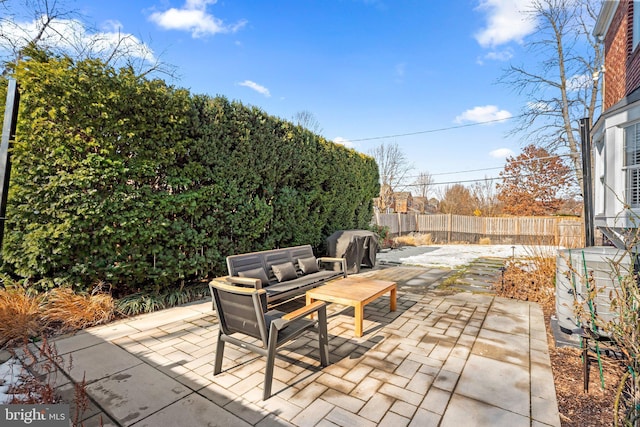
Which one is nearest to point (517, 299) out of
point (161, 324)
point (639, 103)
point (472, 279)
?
point (472, 279)

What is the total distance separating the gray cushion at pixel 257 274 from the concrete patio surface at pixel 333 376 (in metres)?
0.74

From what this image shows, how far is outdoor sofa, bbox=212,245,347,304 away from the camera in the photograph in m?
3.92

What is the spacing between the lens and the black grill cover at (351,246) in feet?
23.5

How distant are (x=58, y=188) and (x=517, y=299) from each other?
715cm

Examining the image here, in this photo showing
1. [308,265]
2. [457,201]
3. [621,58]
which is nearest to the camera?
[308,265]

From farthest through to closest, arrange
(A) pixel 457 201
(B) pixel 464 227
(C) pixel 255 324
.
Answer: (A) pixel 457 201, (B) pixel 464 227, (C) pixel 255 324

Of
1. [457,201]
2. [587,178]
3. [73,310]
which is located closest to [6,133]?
[73,310]

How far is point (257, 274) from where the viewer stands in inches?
163

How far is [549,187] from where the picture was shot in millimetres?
18656

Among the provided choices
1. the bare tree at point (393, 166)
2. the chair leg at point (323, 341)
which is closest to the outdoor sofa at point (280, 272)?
the chair leg at point (323, 341)

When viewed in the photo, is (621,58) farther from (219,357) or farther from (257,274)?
(219,357)

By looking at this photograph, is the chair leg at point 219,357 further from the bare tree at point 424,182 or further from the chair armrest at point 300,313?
the bare tree at point 424,182

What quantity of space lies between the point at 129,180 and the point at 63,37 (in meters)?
7.88

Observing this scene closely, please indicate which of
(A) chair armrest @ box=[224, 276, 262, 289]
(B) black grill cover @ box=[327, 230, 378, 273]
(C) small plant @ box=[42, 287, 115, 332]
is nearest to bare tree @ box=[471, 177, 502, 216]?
(B) black grill cover @ box=[327, 230, 378, 273]
